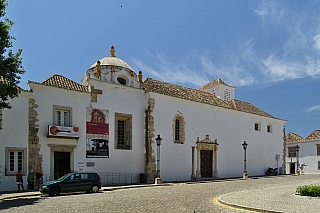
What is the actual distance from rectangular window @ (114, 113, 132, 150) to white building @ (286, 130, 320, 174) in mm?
29240

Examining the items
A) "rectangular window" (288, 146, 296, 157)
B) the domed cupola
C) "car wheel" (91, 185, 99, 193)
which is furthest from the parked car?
"rectangular window" (288, 146, 296, 157)

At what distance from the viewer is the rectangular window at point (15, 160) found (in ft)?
64.7

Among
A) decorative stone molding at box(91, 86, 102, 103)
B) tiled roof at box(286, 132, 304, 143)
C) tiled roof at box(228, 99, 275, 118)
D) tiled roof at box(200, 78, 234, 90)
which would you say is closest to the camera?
decorative stone molding at box(91, 86, 102, 103)

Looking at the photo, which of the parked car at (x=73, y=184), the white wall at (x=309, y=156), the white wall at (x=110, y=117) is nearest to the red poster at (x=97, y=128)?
the white wall at (x=110, y=117)

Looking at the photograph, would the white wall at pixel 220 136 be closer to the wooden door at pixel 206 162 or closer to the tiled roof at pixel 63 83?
the wooden door at pixel 206 162

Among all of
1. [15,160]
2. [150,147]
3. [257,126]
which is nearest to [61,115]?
[15,160]

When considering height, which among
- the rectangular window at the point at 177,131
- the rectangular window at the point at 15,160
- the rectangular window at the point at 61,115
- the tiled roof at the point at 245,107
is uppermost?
the tiled roof at the point at 245,107

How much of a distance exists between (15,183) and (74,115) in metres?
5.60

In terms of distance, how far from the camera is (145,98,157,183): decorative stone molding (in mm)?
25617

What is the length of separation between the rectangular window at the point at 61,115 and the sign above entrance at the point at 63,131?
0.66 meters

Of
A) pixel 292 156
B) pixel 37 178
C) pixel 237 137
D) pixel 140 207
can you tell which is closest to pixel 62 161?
pixel 37 178

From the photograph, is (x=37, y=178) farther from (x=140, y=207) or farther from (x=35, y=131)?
(x=140, y=207)

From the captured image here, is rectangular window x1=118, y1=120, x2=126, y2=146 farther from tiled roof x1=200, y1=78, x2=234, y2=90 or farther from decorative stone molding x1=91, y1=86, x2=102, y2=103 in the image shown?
tiled roof x1=200, y1=78, x2=234, y2=90

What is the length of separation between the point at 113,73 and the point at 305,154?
34.4m
